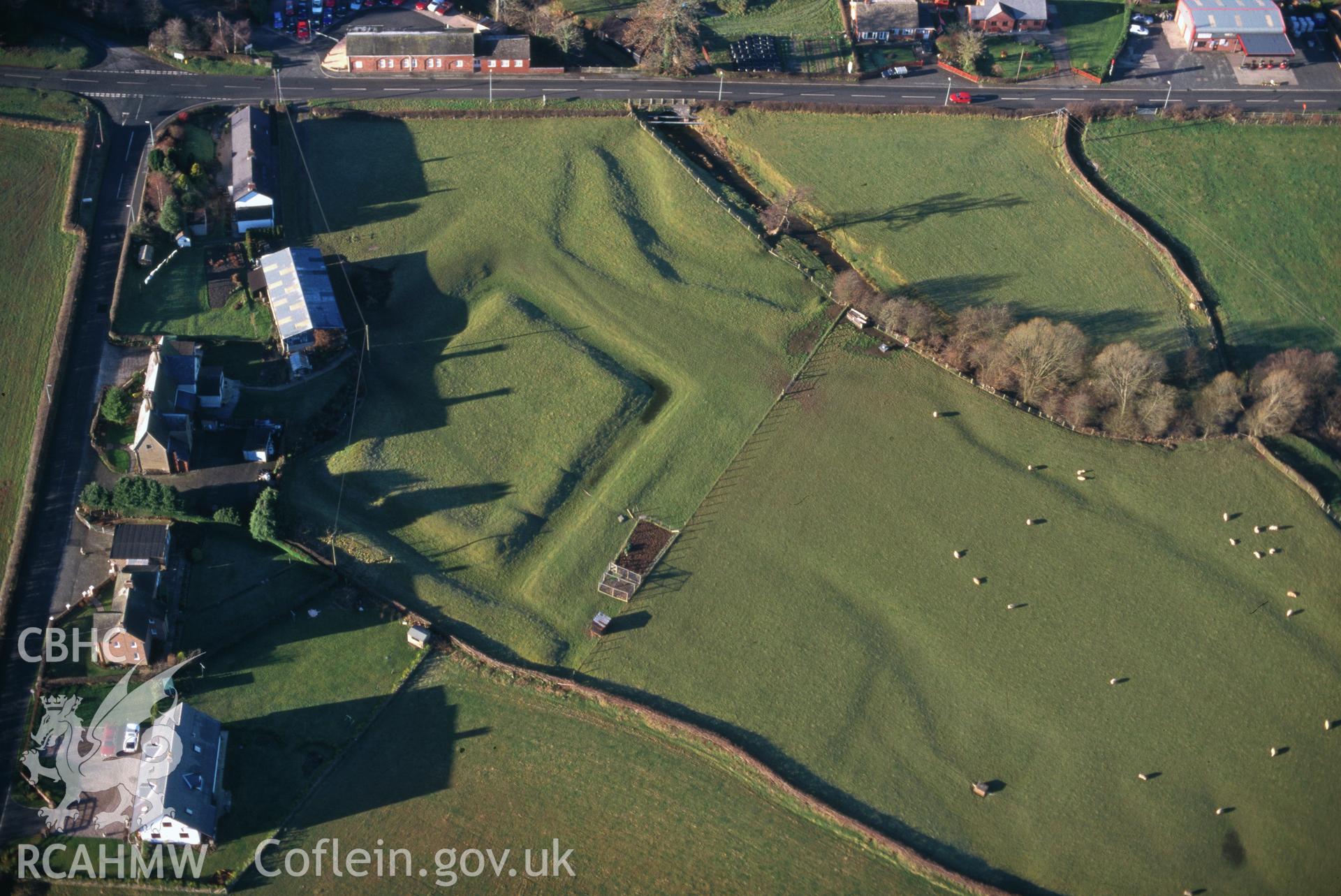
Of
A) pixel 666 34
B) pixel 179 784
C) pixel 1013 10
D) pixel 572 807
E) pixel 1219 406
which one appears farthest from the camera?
pixel 1013 10

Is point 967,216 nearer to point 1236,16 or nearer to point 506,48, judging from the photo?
point 1236,16

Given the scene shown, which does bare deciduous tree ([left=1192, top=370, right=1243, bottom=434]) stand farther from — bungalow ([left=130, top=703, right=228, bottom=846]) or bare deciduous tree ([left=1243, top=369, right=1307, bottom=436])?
bungalow ([left=130, top=703, right=228, bottom=846])

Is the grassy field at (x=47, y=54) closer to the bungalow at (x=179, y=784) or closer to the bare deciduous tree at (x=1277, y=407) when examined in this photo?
the bungalow at (x=179, y=784)

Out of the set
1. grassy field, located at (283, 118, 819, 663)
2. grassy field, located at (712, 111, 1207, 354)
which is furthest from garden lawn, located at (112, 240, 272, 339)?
grassy field, located at (712, 111, 1207, 354)

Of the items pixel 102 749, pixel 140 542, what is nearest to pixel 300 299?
pixel 140 542

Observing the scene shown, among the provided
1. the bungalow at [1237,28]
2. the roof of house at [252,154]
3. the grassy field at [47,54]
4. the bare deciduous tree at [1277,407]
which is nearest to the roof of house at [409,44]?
the roof of house at [252,154]

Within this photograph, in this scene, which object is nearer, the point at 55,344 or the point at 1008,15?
the point at 55,344

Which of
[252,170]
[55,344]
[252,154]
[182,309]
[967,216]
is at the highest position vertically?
[252,154]
